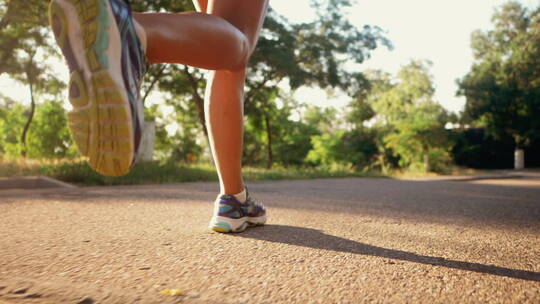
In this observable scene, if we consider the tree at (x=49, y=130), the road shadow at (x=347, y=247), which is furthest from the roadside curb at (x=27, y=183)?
the tree at (x=49, y=130)

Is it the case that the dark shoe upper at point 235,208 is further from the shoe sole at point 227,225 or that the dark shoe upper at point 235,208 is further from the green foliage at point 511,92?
the green foliage at point 511,92

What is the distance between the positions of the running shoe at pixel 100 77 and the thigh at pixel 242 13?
0.49 metres

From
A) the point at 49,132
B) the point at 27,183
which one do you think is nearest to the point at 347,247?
the point at 27,183

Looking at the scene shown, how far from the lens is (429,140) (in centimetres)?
1593

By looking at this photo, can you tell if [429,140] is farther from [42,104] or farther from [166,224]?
[42,104]

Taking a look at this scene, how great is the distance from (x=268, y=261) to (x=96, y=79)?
0.69 meters

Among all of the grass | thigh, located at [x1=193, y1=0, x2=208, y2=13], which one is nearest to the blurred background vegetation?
the grass

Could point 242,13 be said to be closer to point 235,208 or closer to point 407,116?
point 235,208

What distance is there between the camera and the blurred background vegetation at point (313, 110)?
11.1 m

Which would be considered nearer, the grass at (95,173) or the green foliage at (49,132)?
the grass at (95,173)

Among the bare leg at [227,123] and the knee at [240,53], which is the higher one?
the knee at [240,53]

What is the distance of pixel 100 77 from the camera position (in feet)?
3.14

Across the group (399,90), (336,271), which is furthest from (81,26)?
(399,90)

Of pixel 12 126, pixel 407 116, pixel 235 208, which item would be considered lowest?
pixel 235 208
